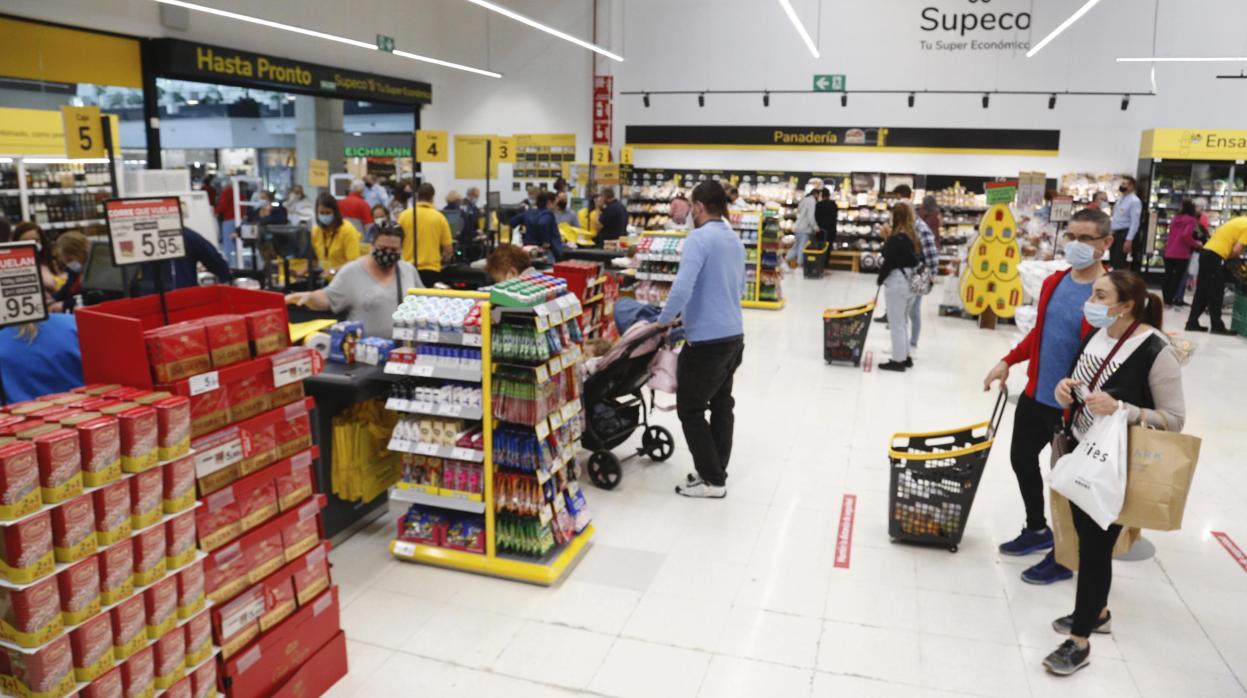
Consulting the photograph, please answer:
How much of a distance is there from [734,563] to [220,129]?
15586 mm

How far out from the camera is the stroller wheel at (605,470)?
17.2 feet

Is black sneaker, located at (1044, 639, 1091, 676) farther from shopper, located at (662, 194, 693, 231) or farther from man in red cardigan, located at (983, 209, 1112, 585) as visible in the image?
shopper, located at (662, 194, 693, 231)

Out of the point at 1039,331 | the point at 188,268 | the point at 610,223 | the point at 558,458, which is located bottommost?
the point at 558,458

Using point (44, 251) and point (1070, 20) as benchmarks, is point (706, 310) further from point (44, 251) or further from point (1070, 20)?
point (1070, 20)

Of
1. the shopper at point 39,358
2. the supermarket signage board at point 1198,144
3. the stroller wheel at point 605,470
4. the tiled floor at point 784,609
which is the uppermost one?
the supermarket signage board at point 1198,144

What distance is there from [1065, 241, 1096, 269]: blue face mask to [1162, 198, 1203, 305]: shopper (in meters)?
9.37

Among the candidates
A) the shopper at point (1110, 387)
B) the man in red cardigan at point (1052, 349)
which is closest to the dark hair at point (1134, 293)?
the shopper at point (1110, 387)

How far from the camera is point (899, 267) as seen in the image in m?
8.06

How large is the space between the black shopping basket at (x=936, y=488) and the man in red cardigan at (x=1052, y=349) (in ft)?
0.60

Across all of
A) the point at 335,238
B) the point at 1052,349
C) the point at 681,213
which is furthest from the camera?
the point at 681,213

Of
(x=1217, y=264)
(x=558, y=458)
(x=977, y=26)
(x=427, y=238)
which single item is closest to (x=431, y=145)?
(x=427, y=238)

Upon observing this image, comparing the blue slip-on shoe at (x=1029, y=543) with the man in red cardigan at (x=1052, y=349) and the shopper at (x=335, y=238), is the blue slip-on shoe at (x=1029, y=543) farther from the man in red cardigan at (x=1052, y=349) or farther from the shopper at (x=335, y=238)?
the shopper at (x=335, y=238)

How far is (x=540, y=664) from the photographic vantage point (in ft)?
11.3

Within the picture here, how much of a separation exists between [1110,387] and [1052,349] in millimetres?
675
